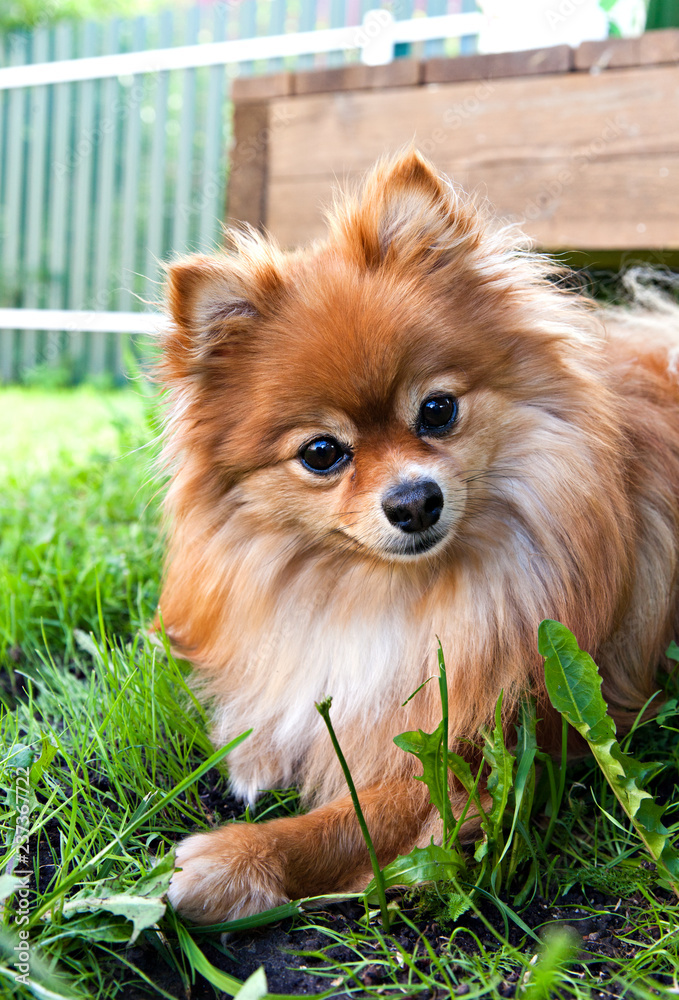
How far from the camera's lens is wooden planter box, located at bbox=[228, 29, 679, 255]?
3.58m

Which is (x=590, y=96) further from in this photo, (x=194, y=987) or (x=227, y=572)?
(x=194, y=987)

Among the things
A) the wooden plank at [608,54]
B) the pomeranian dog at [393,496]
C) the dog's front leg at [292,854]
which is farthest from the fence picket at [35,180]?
the dog's front leg at [292,854]

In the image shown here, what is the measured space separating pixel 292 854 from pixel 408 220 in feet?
5.03

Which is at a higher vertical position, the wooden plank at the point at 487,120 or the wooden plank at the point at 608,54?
the wooden plank at the point at 608,54

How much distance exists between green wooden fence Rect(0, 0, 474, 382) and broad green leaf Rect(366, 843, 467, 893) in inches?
300

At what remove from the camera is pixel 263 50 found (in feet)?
27.0

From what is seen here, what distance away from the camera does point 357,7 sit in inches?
324

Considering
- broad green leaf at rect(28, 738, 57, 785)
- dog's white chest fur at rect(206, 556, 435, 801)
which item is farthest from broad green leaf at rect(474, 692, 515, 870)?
broad green leaf at rect(28, 738, 57, 785)

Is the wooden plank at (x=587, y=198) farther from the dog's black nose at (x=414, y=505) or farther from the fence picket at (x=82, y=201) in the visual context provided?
the fence picket at (x=82, y=201)

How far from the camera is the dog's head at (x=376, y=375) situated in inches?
76.5

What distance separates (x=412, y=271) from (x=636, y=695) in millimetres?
1236

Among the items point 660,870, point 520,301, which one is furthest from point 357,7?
point 660,870

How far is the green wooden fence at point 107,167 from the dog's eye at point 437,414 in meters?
6.99

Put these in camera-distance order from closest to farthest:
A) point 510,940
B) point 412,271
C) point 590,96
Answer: point 510,940 < point 412,271 < point 590,96
